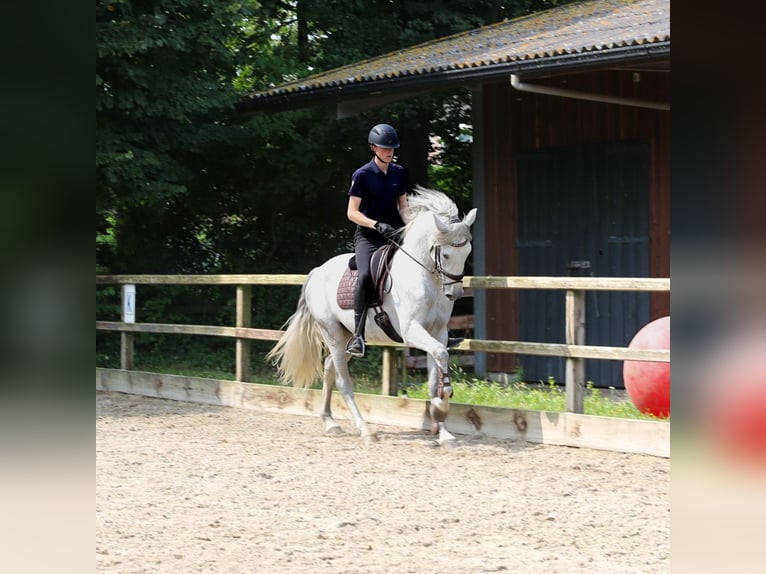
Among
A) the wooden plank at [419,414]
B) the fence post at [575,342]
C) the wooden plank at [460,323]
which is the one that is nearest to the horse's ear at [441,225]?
the fence post at [575,342]

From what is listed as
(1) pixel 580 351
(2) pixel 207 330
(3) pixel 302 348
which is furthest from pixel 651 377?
(2) pixel 207 330

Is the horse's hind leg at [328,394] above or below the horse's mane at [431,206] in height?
below

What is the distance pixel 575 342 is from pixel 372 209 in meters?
1.72

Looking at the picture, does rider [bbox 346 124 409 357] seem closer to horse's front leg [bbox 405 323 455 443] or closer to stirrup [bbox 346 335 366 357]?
stirrup [bbox 346 335 366 357]

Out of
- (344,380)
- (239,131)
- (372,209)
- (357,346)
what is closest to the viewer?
(357,346)

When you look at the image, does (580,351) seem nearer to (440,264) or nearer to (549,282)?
(549,282)

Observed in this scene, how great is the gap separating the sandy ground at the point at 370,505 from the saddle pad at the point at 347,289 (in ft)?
3.25

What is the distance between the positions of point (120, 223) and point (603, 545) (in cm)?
1021

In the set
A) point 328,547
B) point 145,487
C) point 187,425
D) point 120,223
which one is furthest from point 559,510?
point 120,223

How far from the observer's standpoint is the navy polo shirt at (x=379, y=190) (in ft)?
22.9

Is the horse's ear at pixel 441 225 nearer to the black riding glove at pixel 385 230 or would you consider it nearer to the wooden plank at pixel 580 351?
the black riding glove at pixel 385 230

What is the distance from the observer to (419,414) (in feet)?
24.8

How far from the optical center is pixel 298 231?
14.8 m
